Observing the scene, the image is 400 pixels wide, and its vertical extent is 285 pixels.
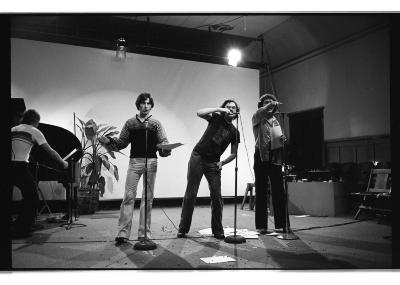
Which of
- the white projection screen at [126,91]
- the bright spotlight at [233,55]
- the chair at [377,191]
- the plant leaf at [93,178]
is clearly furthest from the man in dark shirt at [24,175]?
the chair at [377,191]

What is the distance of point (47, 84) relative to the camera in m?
7.03

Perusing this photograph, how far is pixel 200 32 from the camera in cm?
792

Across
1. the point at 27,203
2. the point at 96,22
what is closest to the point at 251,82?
the point at 96,22

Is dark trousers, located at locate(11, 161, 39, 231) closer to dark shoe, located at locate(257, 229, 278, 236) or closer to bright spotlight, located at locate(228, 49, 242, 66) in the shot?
dark shoe, located at locate(257, 229, 278, 236)

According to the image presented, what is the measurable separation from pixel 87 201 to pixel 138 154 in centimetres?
323

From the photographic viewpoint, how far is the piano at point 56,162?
5.04 meters

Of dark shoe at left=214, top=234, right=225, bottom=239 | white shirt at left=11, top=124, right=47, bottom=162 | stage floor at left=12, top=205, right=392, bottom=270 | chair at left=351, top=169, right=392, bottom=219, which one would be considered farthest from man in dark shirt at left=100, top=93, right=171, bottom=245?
chair at left=351, top=169, right=392, bottom=219

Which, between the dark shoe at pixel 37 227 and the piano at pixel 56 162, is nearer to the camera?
the dark shoe at pixel 37 227

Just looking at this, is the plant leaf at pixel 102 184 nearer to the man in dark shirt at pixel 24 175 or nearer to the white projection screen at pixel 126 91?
the white projection screen at pixel 126 91

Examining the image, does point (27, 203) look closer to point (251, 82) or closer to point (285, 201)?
point (285, 201)

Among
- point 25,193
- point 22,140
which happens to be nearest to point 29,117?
point 22,140

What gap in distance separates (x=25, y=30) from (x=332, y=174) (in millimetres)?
6398

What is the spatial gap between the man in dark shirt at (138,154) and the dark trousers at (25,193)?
49.6 inches

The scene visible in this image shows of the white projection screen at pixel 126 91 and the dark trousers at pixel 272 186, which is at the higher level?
the white projection screen at pixel 126 91
